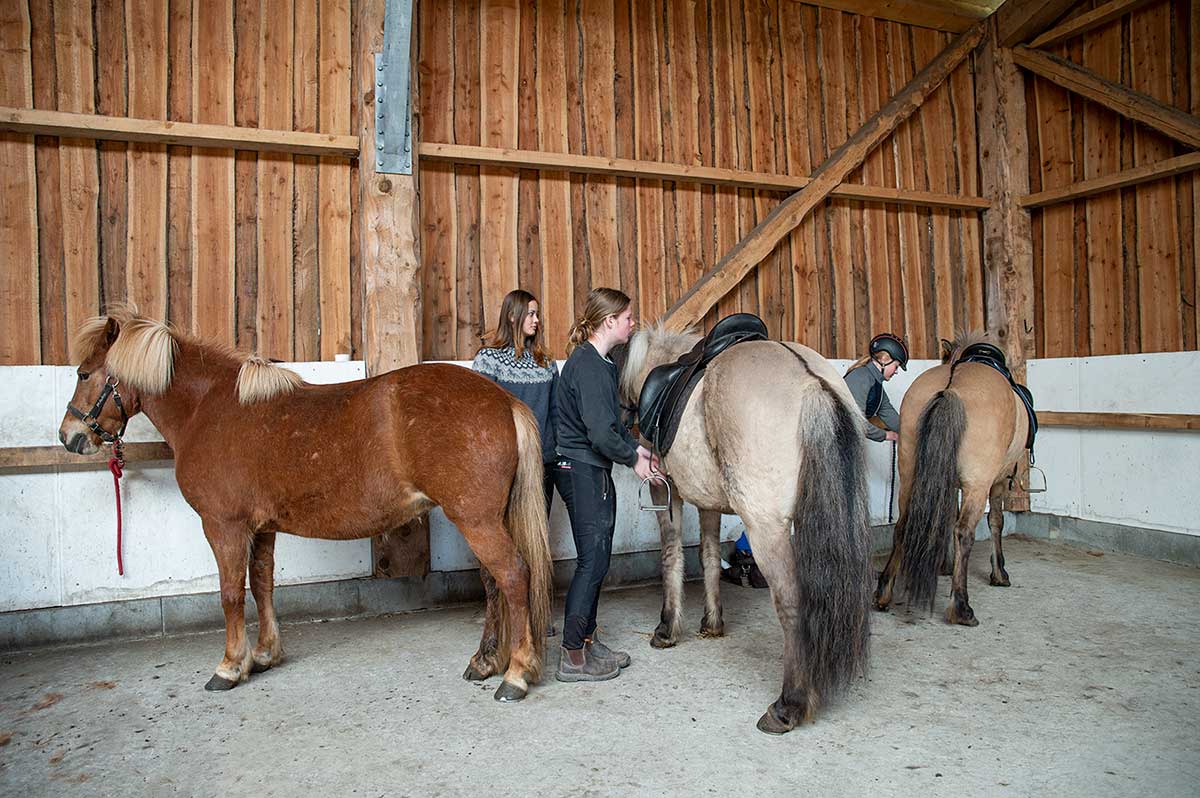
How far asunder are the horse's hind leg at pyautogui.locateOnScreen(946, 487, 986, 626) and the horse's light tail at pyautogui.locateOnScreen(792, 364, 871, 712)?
1.55 m

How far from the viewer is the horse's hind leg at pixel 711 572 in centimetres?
381

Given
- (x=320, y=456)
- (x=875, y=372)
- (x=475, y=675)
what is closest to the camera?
(x=320, y=456)

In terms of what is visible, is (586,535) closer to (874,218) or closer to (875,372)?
(875,372)

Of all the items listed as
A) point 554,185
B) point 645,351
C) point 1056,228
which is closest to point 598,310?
point 645,351

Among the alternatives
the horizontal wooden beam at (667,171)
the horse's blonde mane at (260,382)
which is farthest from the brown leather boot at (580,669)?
the horizontal wooden beam at (667,171)

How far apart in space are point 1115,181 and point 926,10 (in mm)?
1995

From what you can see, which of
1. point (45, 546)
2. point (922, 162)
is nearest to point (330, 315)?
point (45, 546)

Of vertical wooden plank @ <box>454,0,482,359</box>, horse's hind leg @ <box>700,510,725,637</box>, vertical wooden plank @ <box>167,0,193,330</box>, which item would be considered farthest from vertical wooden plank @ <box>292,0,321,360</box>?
horse's hind leg @ <box>700,510,725,637</box>

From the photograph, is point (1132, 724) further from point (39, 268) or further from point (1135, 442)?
point (39, 268)

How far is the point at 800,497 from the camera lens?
269 centimetres

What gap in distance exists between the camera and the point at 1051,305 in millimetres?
6164

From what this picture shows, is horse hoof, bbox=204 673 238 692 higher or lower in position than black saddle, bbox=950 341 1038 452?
lower

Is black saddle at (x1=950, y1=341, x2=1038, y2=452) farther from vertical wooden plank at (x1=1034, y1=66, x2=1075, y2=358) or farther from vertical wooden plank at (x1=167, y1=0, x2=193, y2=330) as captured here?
vertical wooden plank at (x1=167, y1=0, x2=193, y2=330)

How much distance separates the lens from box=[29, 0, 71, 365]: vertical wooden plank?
3.88 m
